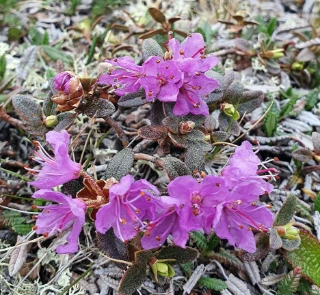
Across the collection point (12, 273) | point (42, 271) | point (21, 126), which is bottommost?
point (42, 271)

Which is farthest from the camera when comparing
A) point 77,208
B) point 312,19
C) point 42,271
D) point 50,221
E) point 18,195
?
point 312,19

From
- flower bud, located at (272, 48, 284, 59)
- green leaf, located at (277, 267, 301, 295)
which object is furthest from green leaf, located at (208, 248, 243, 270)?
flower bud, located at (272, 48, 284, 59)

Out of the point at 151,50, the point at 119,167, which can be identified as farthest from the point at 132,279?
the point at 151,50

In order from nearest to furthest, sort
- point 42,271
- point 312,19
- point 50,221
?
point 50,221
point 42,271
point 312,19

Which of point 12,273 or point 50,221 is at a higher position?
point 50,221

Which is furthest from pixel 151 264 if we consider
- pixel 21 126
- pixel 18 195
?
pixel 21 126

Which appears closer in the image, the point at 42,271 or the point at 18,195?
the point at 42,271

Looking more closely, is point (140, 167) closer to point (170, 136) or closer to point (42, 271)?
point (170, 136)

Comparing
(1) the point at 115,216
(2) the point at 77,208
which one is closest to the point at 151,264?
(1) the point at 115,216
